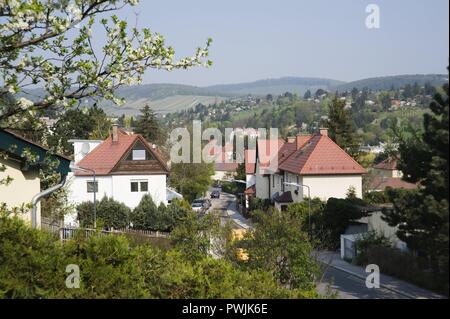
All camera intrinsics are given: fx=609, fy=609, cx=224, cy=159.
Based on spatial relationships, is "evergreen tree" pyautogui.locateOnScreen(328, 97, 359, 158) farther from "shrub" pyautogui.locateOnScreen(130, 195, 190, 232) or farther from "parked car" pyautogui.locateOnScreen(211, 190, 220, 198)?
"parked car" pyautogui.locateOnScreen(211, 190, 220, 198)

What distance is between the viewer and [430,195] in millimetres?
3445

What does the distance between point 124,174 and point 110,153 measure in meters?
1.60

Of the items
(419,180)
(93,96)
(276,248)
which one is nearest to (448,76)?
(419,180)

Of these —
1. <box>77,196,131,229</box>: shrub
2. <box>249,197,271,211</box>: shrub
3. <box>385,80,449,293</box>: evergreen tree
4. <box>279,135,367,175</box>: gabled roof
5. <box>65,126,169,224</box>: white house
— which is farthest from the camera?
<box>249,197,271,211</box>: shrub

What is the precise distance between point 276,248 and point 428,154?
21.5 feet

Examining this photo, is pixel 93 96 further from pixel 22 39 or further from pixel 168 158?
pixel 168 158

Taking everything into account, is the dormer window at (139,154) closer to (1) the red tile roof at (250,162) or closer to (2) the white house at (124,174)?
(2) the white house at (124,174)

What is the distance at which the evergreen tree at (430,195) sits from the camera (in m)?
3.33

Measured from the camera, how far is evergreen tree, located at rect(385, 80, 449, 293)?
131 inches

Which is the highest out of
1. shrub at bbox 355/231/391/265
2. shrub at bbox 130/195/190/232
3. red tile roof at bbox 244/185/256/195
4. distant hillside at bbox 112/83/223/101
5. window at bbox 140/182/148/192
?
distant hillside at bbox 112/83/223/101

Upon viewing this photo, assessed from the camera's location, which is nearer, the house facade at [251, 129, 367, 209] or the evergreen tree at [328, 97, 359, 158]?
the house facade at [251, 129, 367, 209]

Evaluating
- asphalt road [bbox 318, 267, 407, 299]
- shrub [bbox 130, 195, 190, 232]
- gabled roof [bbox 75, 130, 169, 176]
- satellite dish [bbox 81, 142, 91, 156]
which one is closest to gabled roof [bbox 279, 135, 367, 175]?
shrub [bbox 130, 195, 190, 232]
